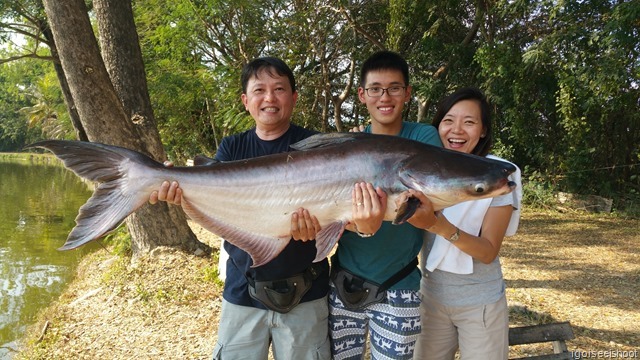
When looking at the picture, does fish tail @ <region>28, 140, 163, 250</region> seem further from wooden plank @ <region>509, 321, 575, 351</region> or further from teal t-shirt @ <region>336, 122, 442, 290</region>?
wooden plank @ <region>509, 321, 575, 351</region>

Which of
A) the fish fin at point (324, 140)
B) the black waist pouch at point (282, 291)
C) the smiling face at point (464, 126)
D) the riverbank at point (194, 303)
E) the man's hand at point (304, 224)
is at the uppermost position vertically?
the smiling face at point (464, 126)

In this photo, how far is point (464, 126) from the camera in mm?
2850

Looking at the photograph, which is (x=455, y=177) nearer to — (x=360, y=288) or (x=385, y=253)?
(x=385, y=253)

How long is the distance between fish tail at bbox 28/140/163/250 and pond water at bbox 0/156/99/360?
242 inches

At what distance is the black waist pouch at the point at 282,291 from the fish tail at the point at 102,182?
2.95ft

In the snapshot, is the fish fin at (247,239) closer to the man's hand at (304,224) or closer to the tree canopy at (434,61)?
the man's hand at (304,224)

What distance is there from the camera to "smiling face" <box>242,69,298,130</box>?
282 centimetres

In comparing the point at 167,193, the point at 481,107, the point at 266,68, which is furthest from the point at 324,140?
the point at 481,107

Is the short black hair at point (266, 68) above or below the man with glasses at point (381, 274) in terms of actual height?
above

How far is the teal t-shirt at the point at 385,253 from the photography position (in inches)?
105

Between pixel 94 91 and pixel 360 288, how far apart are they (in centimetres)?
573

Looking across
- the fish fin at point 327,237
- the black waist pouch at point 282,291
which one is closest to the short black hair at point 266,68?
the fish fin at point 327,237

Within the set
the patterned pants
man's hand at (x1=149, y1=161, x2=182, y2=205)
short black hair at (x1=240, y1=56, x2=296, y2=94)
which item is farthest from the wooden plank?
man's hand at (x1=149, y1=161, x2=182, y2=205)

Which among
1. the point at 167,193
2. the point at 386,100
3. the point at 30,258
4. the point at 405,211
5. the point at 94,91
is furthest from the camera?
the point at 30,258
